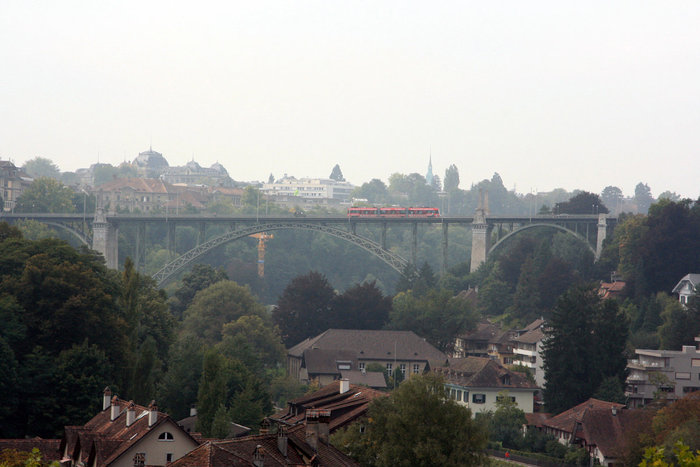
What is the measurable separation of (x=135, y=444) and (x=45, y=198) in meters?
127

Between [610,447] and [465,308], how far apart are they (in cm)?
3878

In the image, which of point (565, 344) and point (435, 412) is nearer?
point (435, 412)

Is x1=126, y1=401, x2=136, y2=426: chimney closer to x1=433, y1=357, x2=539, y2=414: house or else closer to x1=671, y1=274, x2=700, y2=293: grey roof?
x1=433, y1=357, x2=539, y2=414: house

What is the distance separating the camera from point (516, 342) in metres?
99.2

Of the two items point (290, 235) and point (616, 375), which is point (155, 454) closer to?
point (616, 375)

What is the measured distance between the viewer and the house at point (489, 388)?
261 ft

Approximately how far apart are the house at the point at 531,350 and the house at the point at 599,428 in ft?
65.4

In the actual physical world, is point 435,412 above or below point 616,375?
above

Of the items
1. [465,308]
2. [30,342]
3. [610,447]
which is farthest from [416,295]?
[30,342]

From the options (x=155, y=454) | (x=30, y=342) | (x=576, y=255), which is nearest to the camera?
(x=155, y=454)

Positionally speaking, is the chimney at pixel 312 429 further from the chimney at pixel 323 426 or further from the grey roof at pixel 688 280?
the grey roof at pixel 688 280

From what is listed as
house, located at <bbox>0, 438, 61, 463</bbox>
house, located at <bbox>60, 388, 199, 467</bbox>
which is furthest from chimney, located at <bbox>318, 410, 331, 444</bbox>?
house, located at <bbox>0, 438, 61, 463</bbox>

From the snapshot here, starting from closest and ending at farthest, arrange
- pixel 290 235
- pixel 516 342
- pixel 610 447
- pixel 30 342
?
pixel 30 342
pixel 610 447
pixel 516 342
pixel 290 235

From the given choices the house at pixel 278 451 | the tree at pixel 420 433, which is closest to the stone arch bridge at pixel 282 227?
the tree at pixel 420 433
